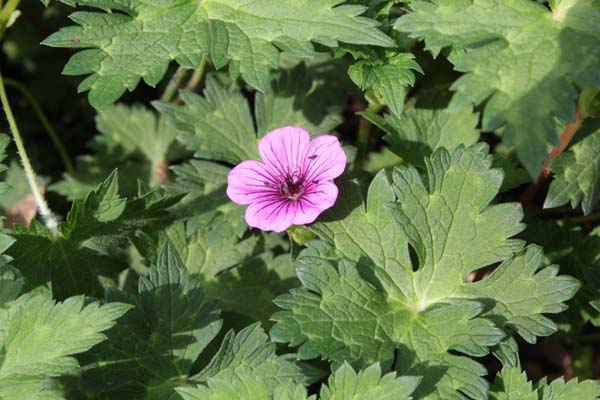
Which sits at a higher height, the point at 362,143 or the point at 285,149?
the point at 285,149

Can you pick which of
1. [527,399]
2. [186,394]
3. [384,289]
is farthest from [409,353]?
[186,394]

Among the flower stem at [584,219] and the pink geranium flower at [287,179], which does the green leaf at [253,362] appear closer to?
the pink geranium flower at [287,179]

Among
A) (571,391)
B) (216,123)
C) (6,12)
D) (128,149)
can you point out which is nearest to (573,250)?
(571,391)

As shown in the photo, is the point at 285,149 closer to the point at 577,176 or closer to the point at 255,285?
the point at 255,285

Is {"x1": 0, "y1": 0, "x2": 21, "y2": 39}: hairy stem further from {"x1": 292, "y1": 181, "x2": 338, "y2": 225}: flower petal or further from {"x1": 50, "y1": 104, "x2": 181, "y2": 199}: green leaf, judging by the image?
{"x1": 292, "y1": 181, "x2": 338, "y2": 225}: flower petal

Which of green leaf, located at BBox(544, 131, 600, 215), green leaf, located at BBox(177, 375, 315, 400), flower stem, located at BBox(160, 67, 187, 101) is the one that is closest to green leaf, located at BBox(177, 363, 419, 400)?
green leaf, located at BBox(177, 375, 315, 400)
